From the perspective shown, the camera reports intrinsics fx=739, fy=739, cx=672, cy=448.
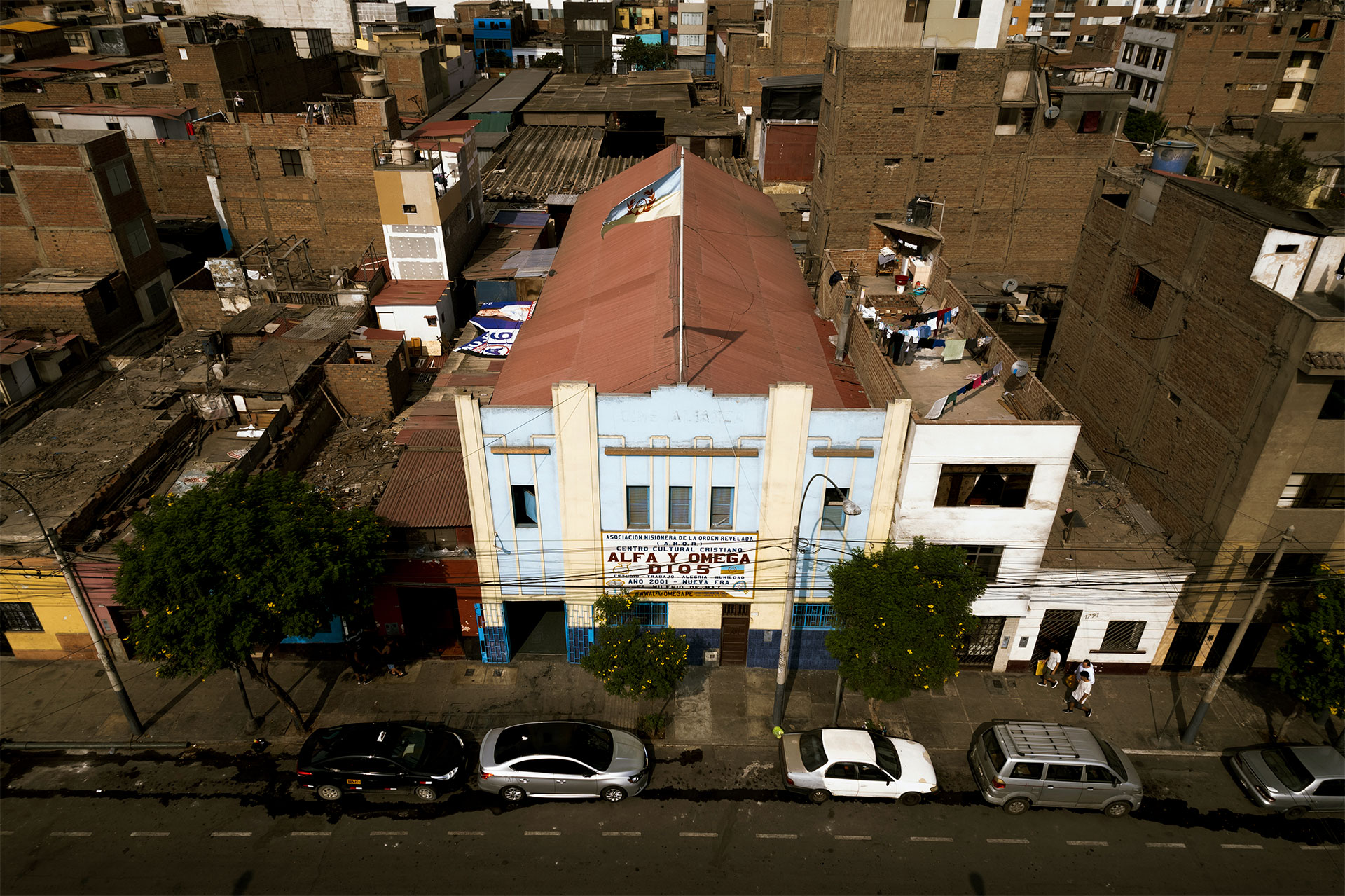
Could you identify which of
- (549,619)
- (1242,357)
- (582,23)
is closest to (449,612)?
(549,619)

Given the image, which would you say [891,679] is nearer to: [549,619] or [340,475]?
[549,619]

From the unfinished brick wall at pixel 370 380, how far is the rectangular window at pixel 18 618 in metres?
13.0

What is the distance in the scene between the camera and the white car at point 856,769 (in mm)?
21922

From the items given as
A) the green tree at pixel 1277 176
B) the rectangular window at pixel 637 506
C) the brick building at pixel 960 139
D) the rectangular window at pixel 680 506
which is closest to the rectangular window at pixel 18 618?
the rectangular window at pixel 637 506

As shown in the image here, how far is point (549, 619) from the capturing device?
93.8 ft

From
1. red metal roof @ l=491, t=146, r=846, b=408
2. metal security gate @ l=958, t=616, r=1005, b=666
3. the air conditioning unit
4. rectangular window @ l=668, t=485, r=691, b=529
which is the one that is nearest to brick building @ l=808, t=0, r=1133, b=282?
red metal roof @ l=491, t=146, r=846, b=408

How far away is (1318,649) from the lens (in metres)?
21.9

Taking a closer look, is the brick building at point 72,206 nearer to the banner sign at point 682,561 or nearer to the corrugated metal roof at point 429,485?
the corrugated metal roof at point 429,485

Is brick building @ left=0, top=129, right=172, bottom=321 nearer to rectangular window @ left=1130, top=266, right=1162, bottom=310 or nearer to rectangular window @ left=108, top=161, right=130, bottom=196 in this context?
rectangular window @ left=108, top=161, right=130, bottom=196

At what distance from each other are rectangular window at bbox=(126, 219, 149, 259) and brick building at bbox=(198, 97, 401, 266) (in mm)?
4845

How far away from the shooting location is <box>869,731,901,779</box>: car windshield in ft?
72.4

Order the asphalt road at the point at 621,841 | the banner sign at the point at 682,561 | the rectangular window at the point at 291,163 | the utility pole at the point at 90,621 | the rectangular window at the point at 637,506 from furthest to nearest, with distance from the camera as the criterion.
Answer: the rectangular window at the point at 291,163 < the banner sign at the point at 682,561 < the rectangular window at the point at 637,506 < the utility pole at the point at 90,621 < the asphalt road at the point at 621,841

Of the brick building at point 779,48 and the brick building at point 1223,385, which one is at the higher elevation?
the brick building at point 779,48

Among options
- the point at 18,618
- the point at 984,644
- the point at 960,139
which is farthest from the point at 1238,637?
the point at 18,618
